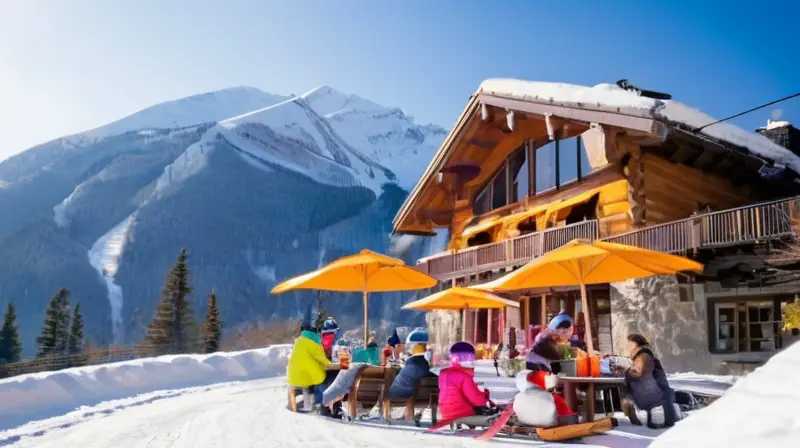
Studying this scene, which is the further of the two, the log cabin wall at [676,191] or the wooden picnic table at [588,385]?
the log cabin wall at [676,191]

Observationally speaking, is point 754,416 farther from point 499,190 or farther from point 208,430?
point 499,190

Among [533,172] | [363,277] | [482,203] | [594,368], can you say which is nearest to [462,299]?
[363,277]

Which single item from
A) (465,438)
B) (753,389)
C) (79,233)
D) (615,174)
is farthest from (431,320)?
(79,233)

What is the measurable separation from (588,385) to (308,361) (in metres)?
3.87

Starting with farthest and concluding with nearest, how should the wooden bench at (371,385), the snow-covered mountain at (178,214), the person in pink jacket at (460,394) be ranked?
the snow-covered mountain at (178,214) < the wooden bench at (371,385) < the person in pink jacket at (460,394)

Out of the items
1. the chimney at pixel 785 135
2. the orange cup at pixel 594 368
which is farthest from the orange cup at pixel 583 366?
the chimney at pixel 785 135

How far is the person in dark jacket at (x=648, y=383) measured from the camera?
695cm

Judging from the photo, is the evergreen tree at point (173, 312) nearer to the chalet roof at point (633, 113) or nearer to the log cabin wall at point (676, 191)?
the chalet roof at point (633, 113)

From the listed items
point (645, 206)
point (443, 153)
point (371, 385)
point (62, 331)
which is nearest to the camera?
point (371, 385)

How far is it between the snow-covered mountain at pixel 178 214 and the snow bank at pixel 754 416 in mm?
97668

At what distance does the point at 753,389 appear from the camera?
2434mm

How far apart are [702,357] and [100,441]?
13.3 meters

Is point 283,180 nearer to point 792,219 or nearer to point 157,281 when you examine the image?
point 157,281

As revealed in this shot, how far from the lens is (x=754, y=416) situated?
2246 mm
